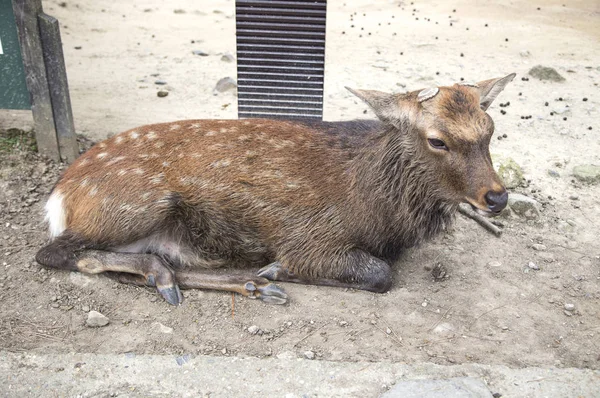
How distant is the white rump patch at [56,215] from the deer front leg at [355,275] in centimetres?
148

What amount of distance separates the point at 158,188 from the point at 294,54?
2245 mm

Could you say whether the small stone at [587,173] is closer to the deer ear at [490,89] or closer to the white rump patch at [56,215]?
the deer ear at [490,89]

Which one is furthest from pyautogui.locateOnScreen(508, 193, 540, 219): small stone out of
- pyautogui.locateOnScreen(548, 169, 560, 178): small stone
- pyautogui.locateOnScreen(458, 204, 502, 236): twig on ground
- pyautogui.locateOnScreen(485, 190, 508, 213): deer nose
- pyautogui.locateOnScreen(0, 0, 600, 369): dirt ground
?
pyautogui.locateOnScreen(485, 190, 508, 213): deer nose

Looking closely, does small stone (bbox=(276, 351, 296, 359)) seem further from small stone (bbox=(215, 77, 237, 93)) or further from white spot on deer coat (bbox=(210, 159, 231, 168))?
small stone (bbox=(215, 77, 237, 93))

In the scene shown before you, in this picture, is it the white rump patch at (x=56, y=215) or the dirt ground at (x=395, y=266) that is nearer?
the dirt ground at (x=395, y=266)

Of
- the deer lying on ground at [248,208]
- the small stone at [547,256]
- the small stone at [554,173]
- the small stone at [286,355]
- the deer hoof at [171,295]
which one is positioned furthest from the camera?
the small stone at [554,173]

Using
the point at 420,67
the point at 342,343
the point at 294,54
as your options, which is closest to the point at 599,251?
→ the point at 342,343

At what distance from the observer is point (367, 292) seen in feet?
13.8

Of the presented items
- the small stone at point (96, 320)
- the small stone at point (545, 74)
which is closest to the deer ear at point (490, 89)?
the small stone at point (96, 320)

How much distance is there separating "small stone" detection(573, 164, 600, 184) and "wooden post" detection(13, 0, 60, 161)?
489 cm

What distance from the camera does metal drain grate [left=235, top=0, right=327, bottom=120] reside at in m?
5.64

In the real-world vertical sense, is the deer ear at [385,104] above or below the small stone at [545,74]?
above

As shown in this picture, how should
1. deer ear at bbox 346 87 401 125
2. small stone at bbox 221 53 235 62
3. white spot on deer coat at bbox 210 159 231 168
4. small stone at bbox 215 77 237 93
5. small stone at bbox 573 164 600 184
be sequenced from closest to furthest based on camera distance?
deer ear at bbox 346 87 401 125 < white spot on deer coat at bbox 210 159 231 168 < small stone at bbox 573 164 600 184 < small stone at bbox 215 77 237 93 < small stone at bbox 221 53 235 62

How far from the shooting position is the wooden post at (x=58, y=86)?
5160 mm
